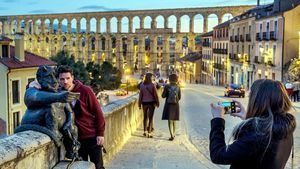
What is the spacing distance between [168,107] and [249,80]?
126 ft

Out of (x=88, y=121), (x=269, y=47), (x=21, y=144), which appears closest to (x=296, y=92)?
(x=269, y=47)

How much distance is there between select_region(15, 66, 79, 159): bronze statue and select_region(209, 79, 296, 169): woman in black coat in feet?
4.72

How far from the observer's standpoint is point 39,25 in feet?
346

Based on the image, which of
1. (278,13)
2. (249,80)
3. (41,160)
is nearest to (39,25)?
(249,80)

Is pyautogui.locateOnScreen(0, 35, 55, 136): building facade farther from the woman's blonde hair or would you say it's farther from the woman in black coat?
the woman in black coat

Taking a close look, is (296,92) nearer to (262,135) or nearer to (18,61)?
(18,61)

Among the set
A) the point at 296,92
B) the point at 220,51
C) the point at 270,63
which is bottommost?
the point at 296,92

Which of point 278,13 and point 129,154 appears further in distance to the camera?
point 278,13

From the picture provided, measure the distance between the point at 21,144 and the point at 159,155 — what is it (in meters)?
4.57

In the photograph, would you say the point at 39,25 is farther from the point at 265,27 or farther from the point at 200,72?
the point at 265,27

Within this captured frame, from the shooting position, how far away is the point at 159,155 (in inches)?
295

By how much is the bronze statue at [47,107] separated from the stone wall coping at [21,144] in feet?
0.37

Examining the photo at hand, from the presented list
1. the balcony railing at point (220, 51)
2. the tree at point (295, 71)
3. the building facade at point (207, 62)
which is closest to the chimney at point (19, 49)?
the tree at point (295, 71)

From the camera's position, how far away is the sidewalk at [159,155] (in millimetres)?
6727
